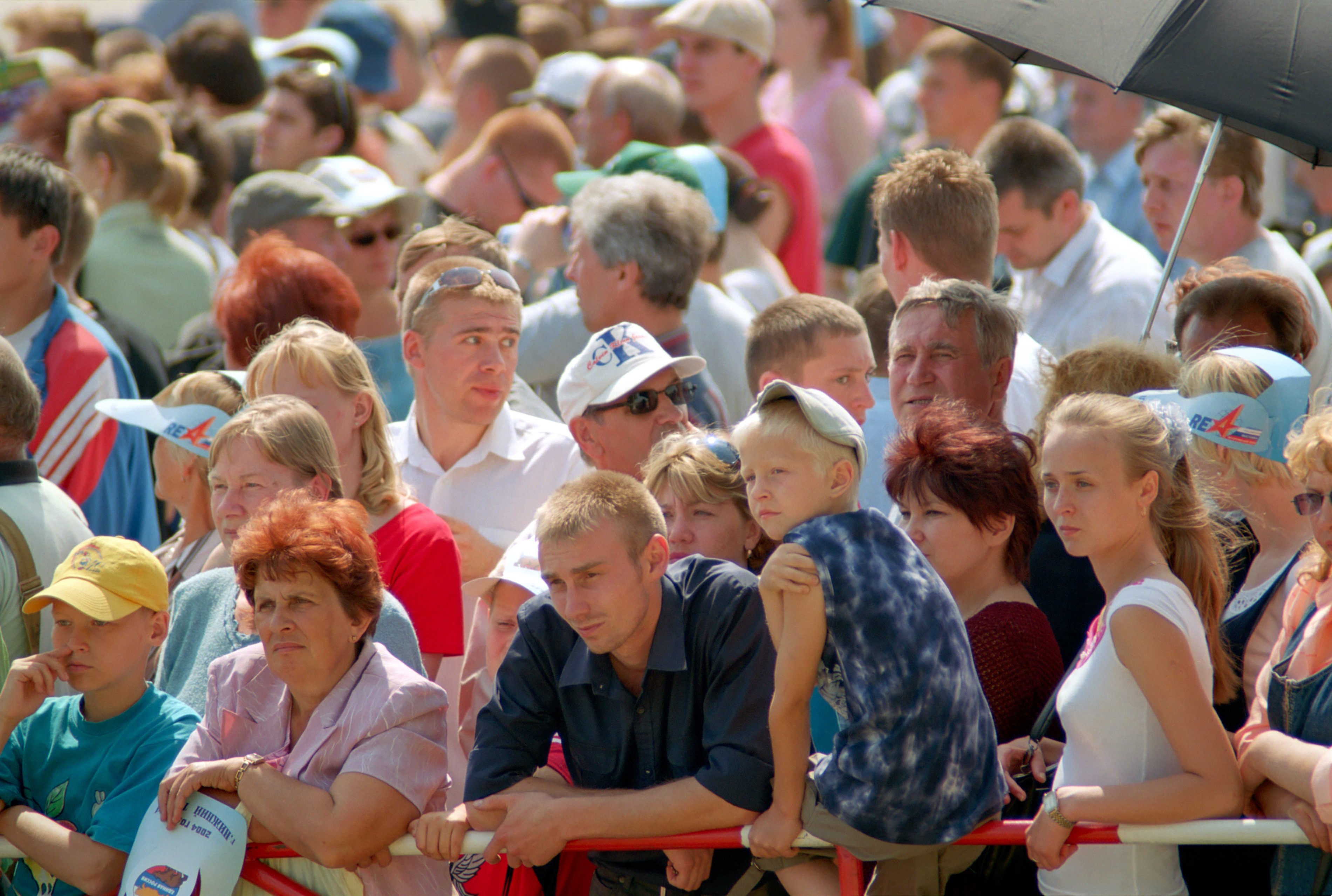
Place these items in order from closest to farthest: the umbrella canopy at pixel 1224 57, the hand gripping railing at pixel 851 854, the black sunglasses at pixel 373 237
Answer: the hand gripping railing at pixel 851 854
the umbrella canopy at pixel 1224 57
the black sunglasses at pixel 373 237

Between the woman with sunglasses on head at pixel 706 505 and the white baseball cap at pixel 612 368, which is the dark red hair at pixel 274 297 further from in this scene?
the woman with sunglasses on head at pixel 706 505

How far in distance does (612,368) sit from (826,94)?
17.9 feet

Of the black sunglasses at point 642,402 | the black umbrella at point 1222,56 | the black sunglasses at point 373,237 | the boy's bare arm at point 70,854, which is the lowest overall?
the boy's bare arm at point 70,854

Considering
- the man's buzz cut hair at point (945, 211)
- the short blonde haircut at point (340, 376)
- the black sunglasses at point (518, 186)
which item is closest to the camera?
the short blonde haircut at point (340, 376)

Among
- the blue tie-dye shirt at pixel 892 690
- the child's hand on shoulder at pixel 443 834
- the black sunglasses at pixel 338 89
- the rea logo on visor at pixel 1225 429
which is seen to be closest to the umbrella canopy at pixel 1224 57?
the rea logo on visor at pixel 1225 429

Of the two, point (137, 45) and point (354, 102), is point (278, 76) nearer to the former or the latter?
point (354, 102)

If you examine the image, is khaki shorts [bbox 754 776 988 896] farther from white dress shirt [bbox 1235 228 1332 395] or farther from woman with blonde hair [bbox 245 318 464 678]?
white dress shirt [bbox 1235 228 1332 395]

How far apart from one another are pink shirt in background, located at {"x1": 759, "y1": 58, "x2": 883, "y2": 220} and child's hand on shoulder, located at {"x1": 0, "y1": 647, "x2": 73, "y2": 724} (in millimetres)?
6513

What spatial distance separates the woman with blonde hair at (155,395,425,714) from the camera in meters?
3.58

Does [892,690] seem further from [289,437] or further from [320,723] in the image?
[289,437]

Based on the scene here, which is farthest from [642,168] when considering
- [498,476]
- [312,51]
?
[312,51]

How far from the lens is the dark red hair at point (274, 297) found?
483 cm

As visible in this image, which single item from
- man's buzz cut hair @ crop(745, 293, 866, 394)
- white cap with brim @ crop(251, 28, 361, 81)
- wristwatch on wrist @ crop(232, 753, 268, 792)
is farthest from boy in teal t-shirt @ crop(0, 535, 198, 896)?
white cap with brim @ crop(251, 28, 361, 81)

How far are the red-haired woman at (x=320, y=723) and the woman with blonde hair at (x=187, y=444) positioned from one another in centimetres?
96
